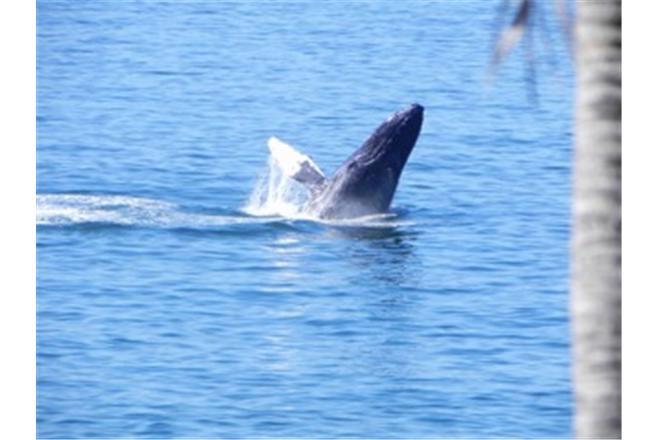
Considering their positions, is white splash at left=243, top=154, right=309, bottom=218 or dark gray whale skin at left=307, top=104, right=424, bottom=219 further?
white splash at left=243, top=154, right=309, bottom=218

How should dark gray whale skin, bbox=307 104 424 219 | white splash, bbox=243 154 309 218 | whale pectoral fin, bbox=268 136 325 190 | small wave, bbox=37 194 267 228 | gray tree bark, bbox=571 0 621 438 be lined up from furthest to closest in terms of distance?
white splash, bbox=243 154 309 218
small wave, bbox=37 194 267 228
dark gray whale skin, bbox=307 104 424 219
whale pectoral fin, bbox=268 136 325 190
gray tree bark, bbox=571 0 621 438

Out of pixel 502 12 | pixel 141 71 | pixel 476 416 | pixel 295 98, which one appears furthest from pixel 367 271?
pixel 141 71

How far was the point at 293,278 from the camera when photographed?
84.9ft

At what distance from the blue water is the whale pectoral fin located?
2.01 ft

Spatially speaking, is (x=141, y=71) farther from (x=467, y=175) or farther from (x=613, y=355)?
(x=613, y=355)

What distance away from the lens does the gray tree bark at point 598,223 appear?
9039mm

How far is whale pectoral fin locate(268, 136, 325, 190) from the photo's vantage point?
2666 centimetres

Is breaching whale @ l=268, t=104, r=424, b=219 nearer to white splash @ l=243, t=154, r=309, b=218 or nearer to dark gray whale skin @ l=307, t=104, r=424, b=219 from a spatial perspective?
dark gray whale skin @ l=307, t=104, r=424, b=219

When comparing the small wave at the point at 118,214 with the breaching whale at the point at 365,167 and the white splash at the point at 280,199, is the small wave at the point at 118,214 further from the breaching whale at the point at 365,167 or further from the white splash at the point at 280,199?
the breaching whale at the point at 365,167

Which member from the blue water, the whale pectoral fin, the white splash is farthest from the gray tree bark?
the white splash

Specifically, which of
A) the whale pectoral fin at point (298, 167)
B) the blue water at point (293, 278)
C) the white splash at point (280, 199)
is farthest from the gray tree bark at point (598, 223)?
the white splash at point (280, 199)

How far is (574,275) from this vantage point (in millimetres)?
9070

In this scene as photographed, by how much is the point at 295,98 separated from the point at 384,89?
2330 millimetres

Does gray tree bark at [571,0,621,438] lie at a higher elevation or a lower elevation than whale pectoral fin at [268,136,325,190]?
higher
